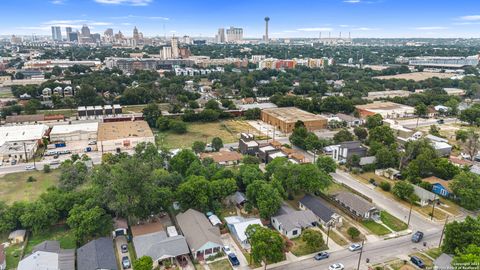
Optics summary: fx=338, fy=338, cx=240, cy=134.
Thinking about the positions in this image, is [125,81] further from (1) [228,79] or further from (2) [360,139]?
(2) [360,139]

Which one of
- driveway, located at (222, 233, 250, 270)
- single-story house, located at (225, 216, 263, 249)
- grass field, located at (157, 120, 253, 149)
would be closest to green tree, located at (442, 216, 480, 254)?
single-story house, located at (225, 216, 263, 249)

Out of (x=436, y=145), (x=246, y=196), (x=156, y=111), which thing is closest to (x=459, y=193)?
(x=436, y=145)

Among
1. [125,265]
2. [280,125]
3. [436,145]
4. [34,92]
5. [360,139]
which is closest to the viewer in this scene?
[125,265]

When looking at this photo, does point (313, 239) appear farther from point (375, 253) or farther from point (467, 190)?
point (467, 190)

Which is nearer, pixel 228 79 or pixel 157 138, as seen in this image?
pixel 157 138

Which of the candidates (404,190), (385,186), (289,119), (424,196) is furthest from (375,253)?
(289,119)

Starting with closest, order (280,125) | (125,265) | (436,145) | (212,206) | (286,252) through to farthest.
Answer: (125,265)
(286,252)
(212,206)
(436,145)
(280,125)

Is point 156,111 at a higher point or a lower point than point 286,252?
higher

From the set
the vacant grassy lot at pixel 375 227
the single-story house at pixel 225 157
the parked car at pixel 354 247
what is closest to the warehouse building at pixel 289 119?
the single-story house at pixel 225 157

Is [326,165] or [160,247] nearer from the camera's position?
[160,247]
